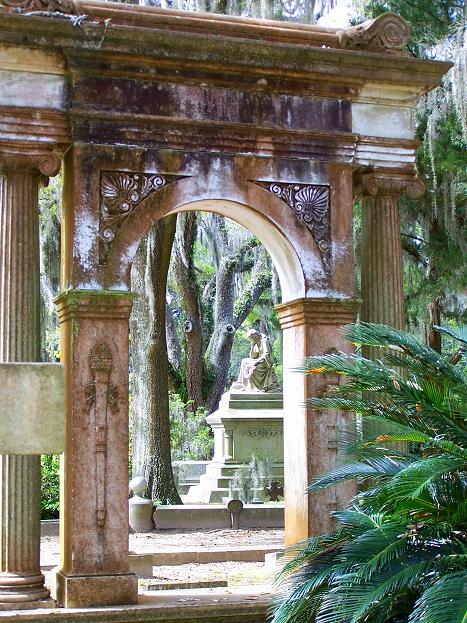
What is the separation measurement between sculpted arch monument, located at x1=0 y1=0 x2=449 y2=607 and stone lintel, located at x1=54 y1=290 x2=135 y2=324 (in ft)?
0.06

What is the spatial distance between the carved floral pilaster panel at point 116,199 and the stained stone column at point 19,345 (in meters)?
0.58

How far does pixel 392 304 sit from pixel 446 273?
7010mm

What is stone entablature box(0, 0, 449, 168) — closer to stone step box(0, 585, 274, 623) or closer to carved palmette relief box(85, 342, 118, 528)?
carved palmette relief box(85, 342, 118, 528)

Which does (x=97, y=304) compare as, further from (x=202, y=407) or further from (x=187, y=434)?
(x=202, y=407)

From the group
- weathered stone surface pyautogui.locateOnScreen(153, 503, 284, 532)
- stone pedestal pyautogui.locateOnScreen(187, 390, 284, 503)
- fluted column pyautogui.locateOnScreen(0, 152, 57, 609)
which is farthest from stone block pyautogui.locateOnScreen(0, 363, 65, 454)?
stone pedestal pyautogui.locateOnScreen(187, 390, 284, 503)

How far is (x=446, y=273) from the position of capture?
54.8 ft

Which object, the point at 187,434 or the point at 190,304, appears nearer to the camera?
the point at 190,304

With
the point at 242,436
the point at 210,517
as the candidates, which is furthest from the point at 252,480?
the point at 210,517

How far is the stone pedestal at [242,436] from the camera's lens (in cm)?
1953

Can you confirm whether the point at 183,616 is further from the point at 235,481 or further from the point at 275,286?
the point at 275,286

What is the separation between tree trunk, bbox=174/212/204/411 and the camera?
2053 cm

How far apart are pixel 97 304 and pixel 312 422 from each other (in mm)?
2260

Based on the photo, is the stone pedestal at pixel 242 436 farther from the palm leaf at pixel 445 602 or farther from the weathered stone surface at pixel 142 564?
the palm leaf at pixel 445 602

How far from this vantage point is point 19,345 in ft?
29.1
